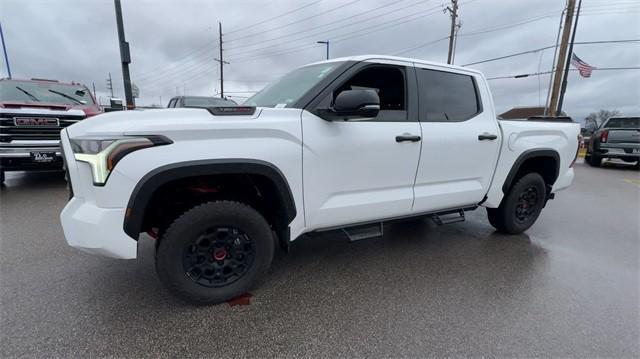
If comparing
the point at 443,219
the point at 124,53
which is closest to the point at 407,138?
the point at 443,219

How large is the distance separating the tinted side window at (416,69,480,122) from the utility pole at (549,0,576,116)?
15486mm

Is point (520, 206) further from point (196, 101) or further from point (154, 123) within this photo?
point (196, 101)

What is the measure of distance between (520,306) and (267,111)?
244cm

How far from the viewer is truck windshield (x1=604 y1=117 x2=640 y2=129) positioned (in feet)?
35.9

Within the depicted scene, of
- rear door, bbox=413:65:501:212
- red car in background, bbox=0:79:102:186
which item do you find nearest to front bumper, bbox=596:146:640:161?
rear door, bbox=413:65:501:212

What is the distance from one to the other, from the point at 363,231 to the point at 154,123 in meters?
1.82

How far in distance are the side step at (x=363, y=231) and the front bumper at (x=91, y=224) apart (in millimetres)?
1588

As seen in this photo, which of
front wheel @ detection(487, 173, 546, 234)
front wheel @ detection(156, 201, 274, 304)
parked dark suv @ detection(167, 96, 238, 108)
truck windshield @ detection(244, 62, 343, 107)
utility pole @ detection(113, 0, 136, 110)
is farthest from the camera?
parked dark suv @ detection(167, 96, 238, 108)

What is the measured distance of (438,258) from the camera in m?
3.32

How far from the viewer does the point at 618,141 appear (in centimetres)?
1102

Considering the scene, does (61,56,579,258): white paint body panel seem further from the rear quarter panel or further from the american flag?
the american flag

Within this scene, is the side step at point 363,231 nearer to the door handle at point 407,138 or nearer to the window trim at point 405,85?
the door handle at point 407,138

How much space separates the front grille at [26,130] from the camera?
511 centimetres

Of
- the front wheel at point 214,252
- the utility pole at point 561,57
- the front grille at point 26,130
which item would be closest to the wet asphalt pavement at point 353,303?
the front wheel at point 214,252
